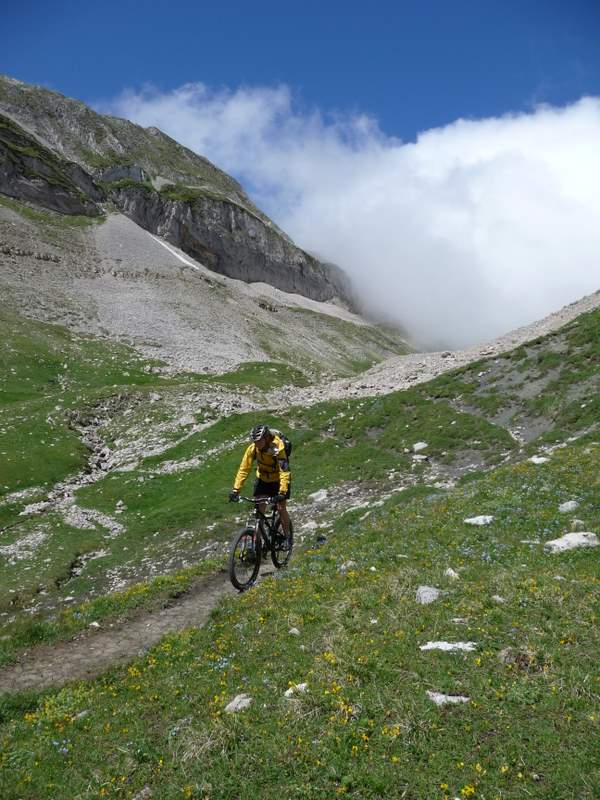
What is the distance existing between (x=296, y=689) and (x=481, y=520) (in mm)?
9303

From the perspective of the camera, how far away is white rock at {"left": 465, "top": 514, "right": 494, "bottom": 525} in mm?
15358

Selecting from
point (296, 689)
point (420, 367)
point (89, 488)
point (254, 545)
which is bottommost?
point (296, 689)

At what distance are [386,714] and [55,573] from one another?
19.6 m

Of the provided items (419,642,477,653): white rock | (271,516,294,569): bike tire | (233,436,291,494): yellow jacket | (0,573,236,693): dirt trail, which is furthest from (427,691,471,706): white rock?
(271,516,294,569): bike tire

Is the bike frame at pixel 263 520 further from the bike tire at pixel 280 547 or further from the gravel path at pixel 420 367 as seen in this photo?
the gravel path at pixel 420 367

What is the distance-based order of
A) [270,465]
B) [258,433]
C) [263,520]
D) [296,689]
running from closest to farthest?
[296,689] → [258,433] → [263,520] → [270,465]

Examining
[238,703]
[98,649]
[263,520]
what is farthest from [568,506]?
[98,649]

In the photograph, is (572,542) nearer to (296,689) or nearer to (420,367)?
(296,689)

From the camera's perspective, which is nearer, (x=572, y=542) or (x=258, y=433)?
(x=572, y=542)

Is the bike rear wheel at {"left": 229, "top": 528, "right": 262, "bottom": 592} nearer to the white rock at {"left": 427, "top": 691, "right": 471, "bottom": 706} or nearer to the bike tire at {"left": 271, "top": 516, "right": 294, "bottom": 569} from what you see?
the bike tire at {"left": 271, "top": 516, "right": 294, "bottom": 569}

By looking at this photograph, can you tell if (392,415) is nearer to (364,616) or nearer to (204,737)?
(364,616)

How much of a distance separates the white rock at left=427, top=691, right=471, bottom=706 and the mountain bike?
7311 mm

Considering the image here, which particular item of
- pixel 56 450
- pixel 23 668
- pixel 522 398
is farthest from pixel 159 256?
pixel 23 668

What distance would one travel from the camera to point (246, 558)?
14.9m
